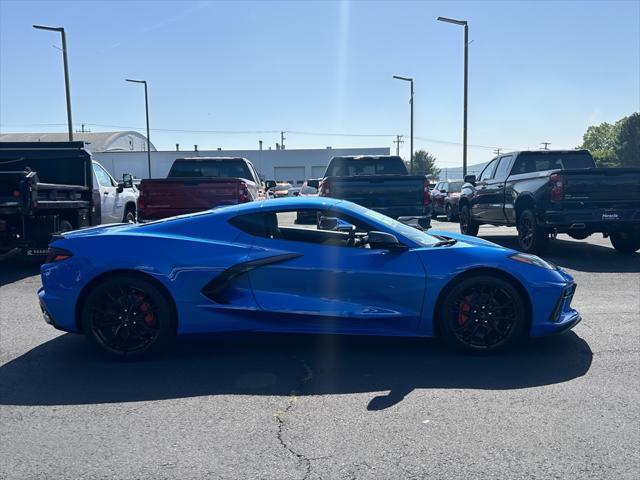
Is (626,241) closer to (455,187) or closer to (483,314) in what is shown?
(483,314)

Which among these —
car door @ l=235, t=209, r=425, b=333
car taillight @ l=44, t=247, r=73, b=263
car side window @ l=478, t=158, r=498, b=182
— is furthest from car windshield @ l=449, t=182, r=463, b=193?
car taillight @ l=44, t=247, r=73, b=263

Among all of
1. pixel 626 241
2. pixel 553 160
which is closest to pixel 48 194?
pixel 553 160

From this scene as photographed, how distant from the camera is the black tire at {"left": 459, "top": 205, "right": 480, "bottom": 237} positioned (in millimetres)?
13802

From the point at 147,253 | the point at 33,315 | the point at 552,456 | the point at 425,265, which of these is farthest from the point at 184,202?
the point at 552,456

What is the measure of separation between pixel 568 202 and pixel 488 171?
3934 millimetres

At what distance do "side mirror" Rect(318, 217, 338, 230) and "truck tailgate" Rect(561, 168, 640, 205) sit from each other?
5.75m

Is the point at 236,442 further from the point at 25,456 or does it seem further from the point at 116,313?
the point at 116,313

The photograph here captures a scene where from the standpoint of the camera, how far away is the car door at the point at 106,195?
11.8 meters

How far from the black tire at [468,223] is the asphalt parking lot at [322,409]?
8.35 m

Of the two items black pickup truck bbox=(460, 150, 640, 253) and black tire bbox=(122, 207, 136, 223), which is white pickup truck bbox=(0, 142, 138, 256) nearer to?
black tire bbox=(122, 207, 136, 223)

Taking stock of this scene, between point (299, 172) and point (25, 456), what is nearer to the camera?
point (25, 456)

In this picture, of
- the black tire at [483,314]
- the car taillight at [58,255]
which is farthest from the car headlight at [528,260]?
the car taillight at [58,255]

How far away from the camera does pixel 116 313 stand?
468 cm

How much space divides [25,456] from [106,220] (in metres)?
9.61
